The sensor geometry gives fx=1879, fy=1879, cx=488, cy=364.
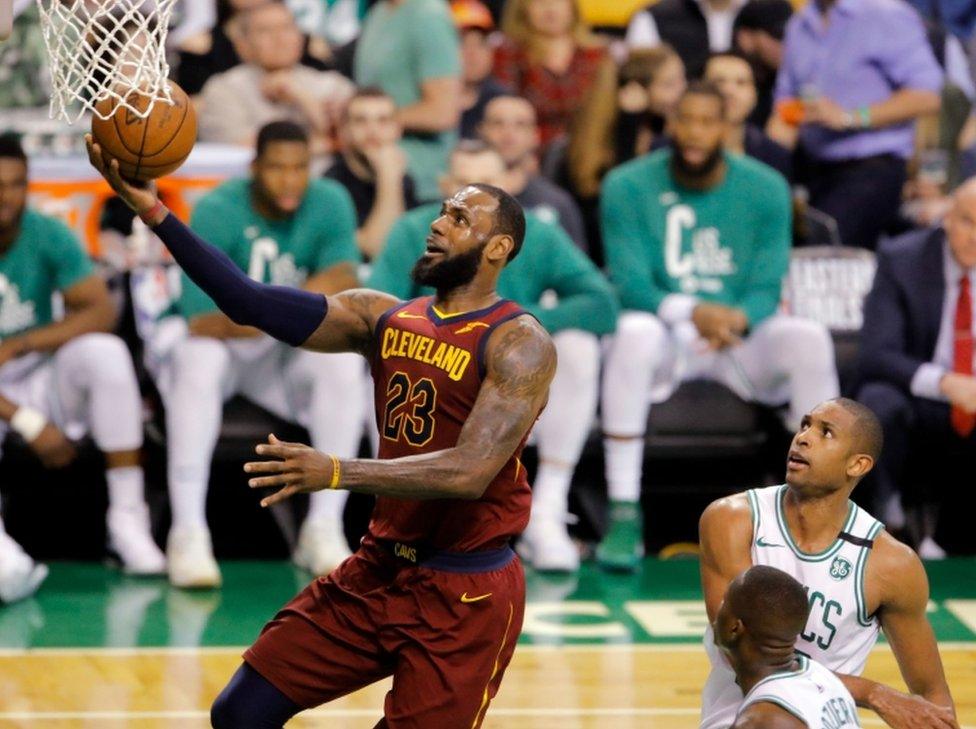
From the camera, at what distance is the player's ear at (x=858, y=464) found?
4387 mm

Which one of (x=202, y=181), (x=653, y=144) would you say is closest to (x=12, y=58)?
(x=202, y=181)

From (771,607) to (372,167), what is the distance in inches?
190

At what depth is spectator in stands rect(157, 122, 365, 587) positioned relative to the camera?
7.24 meters

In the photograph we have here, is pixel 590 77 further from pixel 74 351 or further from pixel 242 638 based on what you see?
pixel 242 638

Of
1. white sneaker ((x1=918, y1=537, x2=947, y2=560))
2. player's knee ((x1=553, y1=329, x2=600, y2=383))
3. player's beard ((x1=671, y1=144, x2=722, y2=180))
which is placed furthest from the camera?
player's beard ((x1=671, y1=144, x2=722, y2=180))

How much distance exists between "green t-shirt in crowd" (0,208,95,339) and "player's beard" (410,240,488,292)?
10.5 ft

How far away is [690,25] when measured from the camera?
946 centimetres

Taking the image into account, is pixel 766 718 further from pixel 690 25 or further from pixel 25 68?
pixel 690 25

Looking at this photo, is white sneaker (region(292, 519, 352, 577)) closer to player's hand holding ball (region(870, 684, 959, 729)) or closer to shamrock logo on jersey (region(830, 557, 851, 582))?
shamrock logo on jersey (region(830, 557, 851, 582))

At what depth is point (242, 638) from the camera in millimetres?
6480

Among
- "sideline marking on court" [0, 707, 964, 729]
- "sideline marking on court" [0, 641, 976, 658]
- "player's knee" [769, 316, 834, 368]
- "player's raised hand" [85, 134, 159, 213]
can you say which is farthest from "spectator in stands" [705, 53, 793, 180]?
"player's raised hand" [85, 134, 159, 213]

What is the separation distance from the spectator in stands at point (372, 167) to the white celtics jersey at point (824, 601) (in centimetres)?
405

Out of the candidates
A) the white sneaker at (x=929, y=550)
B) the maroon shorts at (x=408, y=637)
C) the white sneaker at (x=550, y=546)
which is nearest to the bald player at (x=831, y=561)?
the maroon shorts at (x=408, y=637)

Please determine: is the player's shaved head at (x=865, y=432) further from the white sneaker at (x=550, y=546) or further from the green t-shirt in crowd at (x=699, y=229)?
the green t-shirt in crowd at (x=699, y=229)
